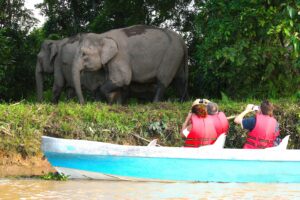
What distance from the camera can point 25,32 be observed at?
26906 mm

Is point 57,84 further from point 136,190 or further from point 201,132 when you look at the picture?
point 136,190

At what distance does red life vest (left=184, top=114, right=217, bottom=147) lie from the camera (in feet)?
45.4

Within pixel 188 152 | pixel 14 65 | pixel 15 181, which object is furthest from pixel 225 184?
pixel 14 65

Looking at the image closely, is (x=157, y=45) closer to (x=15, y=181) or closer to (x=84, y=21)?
(x=84, y=21)

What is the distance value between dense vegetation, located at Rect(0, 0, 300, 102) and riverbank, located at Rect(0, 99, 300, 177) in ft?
6.27

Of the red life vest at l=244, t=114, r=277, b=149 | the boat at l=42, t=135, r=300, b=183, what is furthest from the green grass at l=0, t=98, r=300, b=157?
the red life vest at l=244, t=114, r=277, b=149

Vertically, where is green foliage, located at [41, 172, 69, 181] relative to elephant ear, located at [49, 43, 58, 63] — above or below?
below

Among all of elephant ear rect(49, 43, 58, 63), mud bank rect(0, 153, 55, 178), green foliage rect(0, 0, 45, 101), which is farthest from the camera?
green foliage rect(0, 0, 45, 101)

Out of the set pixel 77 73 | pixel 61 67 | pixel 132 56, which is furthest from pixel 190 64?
pixel 77 73

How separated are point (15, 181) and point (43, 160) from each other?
223 cm

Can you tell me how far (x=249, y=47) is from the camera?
2023cm

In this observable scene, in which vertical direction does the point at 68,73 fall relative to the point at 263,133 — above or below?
above

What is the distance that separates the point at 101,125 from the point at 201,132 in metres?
3.25

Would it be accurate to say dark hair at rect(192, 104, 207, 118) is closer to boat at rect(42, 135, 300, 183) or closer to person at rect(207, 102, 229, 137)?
person at rect(207, 102, 229, 137)
